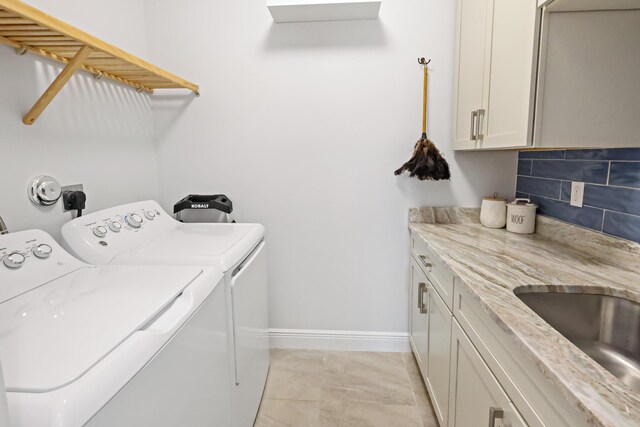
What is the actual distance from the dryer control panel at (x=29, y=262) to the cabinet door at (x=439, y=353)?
4.57ft

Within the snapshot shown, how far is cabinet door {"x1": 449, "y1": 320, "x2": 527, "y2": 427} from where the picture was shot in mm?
899

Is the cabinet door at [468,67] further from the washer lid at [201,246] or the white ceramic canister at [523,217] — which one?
the washer lid at [201,246]

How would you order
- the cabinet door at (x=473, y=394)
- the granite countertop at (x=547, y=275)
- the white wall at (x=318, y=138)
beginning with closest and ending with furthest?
the granite countertop at (x=547, y=275), the cabinet door at (x=473, y=394), the white wall at (x=318, y=138)

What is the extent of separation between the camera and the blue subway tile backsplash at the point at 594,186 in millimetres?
1281

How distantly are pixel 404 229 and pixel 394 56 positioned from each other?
3.36 ft

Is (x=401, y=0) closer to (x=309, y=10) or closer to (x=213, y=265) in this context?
(x=309, y=10)

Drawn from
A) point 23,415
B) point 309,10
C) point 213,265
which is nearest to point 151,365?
point 23,415

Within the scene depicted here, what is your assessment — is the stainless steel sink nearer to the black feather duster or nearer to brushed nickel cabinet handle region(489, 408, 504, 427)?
brushed nickel cabinet handle region(489, 408, 504, 427)

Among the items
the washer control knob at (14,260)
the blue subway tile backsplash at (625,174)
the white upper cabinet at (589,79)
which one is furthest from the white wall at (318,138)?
the washer control knob at (14,260)

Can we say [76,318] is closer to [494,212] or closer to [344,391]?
Answer: [344,391]

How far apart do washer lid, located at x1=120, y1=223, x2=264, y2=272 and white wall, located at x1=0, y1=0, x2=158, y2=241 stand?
363 millimetres

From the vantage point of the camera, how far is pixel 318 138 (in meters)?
2.16

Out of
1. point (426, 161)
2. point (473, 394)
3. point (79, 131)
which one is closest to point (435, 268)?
point (473, 394)

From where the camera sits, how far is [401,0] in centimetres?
202
